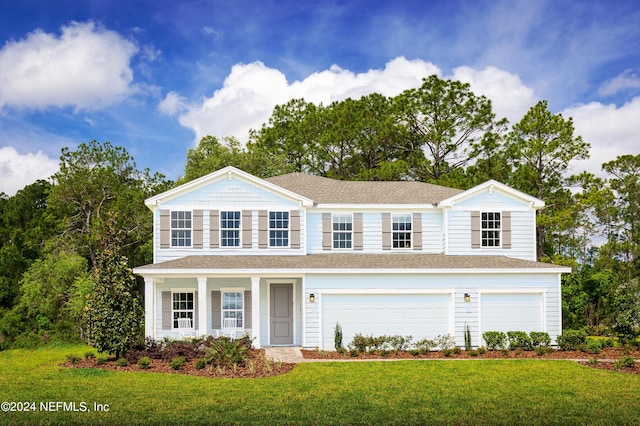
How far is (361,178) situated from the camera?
130 feet

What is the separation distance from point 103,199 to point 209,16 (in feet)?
39.1

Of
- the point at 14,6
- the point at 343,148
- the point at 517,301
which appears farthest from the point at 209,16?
the point at 343,148

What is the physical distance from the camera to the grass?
1229cm

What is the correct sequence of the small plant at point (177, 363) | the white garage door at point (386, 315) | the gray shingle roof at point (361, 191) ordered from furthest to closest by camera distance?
the gray shingle roof at point (361, 191) → the white garage door at point (386, 315) → the small plant at point (177, 363)

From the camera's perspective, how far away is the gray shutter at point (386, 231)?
25812mm

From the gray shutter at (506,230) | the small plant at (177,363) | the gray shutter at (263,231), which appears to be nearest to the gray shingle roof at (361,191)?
the gray shutter at (263,231)

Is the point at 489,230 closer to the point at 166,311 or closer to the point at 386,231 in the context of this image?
the point at 386,231

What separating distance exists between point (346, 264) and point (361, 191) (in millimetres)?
5139

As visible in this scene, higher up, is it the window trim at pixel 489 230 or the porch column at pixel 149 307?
the window trim at pixel 489 230

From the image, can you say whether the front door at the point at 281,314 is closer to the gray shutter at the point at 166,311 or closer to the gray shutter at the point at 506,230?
the gray shutter at the point at 166,311

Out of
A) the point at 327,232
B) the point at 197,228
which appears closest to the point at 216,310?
the point at 197,228

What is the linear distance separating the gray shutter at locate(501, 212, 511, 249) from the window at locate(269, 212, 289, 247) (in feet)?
26.9

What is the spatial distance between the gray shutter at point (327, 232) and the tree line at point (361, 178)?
25.6 feet

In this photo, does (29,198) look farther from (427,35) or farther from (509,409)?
(509,409)
